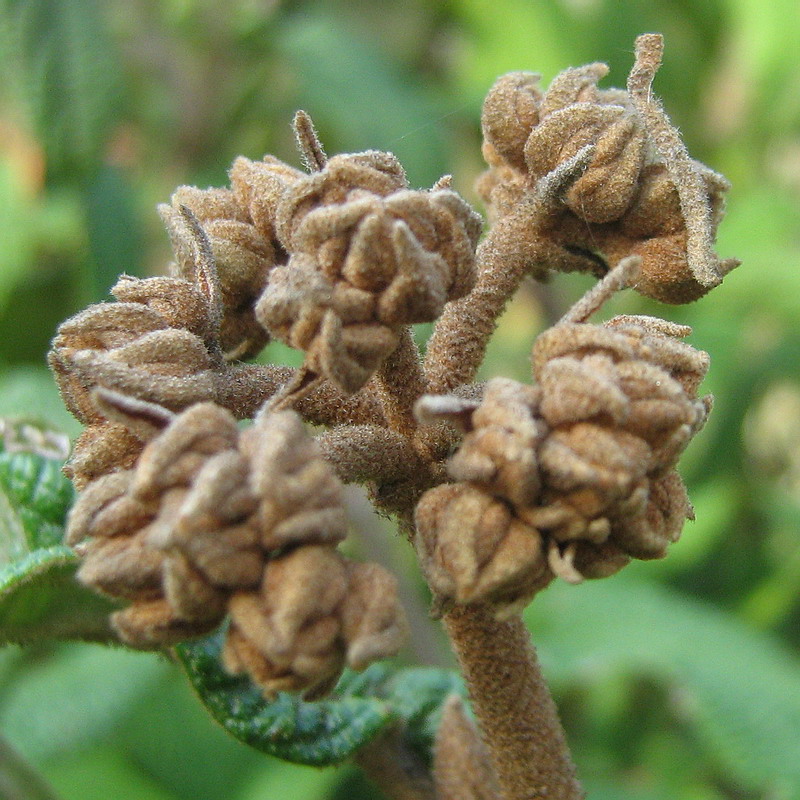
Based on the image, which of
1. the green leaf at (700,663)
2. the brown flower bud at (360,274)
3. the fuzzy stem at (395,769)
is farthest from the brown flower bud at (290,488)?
the green leaf at (700,663)

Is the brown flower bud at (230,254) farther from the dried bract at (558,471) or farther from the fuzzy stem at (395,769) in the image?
the fuzzy stem at (395,769)

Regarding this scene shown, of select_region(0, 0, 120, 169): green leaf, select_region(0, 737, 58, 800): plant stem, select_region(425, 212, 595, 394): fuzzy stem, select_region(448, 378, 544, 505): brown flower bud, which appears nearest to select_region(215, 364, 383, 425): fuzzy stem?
select_region(425, 212, 595, 394): fuzzy stem

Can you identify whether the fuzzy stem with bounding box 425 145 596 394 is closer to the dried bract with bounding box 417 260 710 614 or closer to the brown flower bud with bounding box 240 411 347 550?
the dried bract with bounding box 417 260 710 614

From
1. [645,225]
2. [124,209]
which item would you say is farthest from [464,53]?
[645,225]

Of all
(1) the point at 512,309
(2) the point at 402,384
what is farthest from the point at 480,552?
(1) the point at 512,309

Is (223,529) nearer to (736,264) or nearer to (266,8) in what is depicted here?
(736,264)
